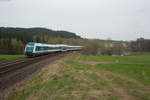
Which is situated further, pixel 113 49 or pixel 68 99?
pixel 113 49

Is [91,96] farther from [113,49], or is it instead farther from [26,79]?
[113,49]

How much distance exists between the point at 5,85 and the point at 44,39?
90.9 m

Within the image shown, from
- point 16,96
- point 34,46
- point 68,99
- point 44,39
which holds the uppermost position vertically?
point 44,39

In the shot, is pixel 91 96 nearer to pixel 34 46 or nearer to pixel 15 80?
pixel 15 80

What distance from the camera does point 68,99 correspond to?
5328mm

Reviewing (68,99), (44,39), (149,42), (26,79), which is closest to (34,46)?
(26,79)

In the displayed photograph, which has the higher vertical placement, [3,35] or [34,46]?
[3,35]

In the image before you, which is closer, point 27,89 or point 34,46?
point 27,89

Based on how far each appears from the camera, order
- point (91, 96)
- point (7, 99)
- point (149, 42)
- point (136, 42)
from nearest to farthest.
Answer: point (91, 96)
point (7, 99)
point (149, 42)
point (136, 42)

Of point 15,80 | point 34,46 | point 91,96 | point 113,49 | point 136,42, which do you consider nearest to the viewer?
point 91,96

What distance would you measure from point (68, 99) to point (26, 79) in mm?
6617

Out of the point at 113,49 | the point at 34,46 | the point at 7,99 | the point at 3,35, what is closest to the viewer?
the point at 7,99

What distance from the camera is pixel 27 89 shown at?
8.33m

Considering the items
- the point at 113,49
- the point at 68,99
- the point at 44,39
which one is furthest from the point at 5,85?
the point at 44,39
